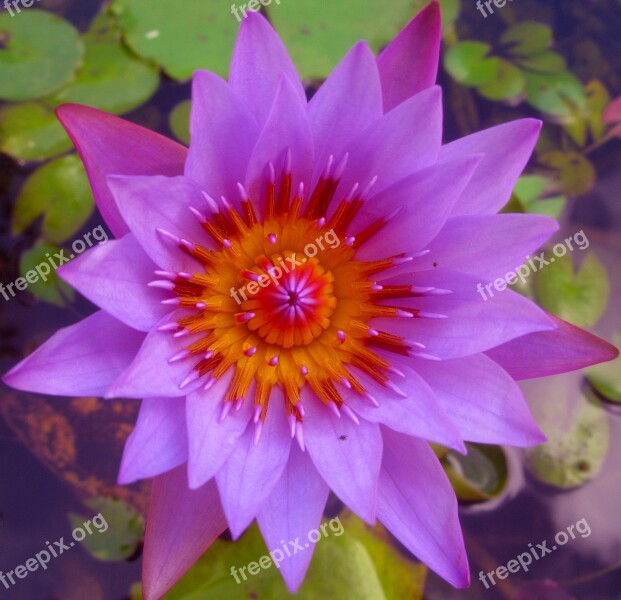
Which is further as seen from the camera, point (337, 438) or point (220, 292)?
point (220, 292)

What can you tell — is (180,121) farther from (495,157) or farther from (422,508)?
(422,508)

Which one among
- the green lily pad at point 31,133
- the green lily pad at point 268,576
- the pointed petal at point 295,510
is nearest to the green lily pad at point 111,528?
the green lily pad at point 268,576

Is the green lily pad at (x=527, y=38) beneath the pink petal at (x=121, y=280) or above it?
beneath

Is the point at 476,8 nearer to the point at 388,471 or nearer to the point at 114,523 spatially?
the point at 388,471

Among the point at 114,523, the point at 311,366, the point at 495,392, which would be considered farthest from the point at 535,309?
the point at 114,523

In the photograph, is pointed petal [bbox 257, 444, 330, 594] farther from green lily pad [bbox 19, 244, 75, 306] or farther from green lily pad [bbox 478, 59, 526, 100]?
green lily pad [bbox 478, 59, 526, 100]

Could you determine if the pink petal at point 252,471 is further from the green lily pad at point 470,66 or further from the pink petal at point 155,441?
the green lily pad at point 470,66

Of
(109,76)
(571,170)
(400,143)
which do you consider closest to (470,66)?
(571,170)

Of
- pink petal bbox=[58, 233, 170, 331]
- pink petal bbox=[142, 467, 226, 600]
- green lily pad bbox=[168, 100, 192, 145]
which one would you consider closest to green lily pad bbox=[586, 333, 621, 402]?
pink petal bbox=[142, 467, 226, 600]
